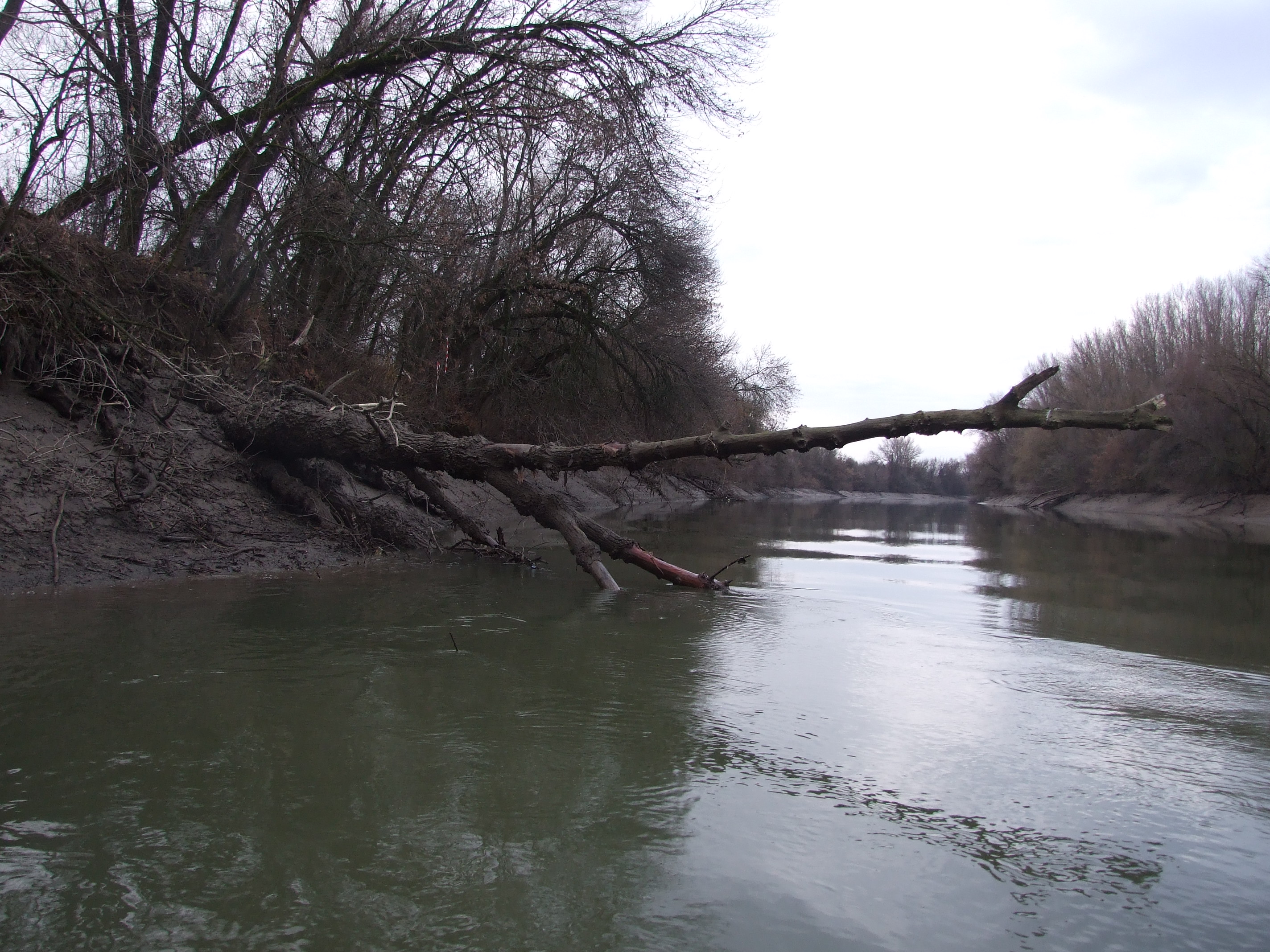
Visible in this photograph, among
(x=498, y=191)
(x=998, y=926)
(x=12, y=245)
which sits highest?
(x=498, y=191)

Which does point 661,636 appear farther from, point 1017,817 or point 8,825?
point 8,825

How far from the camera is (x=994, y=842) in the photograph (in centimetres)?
297

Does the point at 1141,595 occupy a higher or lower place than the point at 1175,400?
lower

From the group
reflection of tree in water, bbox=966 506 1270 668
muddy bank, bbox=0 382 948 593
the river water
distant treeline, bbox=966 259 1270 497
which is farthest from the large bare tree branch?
distant treeline, bbox=966 259 1270 497

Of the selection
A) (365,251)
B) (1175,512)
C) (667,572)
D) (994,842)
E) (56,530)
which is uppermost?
(365,251)

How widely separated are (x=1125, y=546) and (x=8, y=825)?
1938 cm

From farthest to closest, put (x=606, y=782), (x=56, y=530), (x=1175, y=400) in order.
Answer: (x=1175, y=400) < (x=56, y=530) < (x=606, y=782)

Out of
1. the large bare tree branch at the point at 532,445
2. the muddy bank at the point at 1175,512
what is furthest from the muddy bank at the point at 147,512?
the muddy bank at the point at 1175,512

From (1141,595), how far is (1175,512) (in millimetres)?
34645

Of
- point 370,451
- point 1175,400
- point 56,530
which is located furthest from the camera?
point 1175,400

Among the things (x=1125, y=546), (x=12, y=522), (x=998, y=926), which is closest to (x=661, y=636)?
(x=998, y=926)

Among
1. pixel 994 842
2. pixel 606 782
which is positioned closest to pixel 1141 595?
pixel 994 842

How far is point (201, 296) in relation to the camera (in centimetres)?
1057

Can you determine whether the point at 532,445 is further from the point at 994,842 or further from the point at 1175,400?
the point at 1175,400
